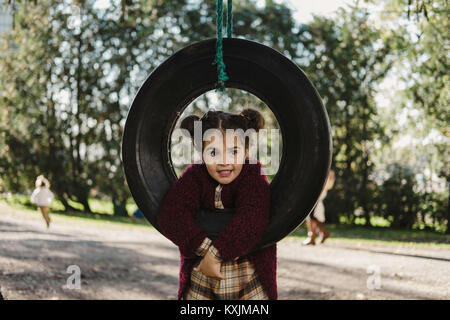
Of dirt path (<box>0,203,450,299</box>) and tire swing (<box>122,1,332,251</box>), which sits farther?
dirt path (<box>0,203,450,299</box>)

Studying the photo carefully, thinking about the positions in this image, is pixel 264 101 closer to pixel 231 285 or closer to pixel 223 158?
pixel 223 158

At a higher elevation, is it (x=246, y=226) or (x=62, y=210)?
(x=246, y=226)

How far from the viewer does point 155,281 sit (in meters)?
5.46

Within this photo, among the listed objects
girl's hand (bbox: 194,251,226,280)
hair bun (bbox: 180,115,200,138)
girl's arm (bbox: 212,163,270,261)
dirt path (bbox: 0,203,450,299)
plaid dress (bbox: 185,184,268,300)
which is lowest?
dirt path (bbox: 0,203,450,299)

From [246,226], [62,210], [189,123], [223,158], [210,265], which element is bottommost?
[62,210]

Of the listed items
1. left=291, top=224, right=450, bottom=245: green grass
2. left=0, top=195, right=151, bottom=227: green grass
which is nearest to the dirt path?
left=291, top=224, right=450, bottom=245: green grass

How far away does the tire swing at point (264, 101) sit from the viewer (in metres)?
1.69

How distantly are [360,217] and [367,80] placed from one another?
4.12 m

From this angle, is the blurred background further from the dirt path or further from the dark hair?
the dark hair

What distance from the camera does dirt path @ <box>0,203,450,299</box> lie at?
15.9 ft

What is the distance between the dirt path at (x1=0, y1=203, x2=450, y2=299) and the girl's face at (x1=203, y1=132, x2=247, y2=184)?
320cm

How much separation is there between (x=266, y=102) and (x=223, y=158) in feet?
0.93

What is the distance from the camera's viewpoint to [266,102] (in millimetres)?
1803

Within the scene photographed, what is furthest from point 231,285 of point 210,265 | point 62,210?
point 62,210
